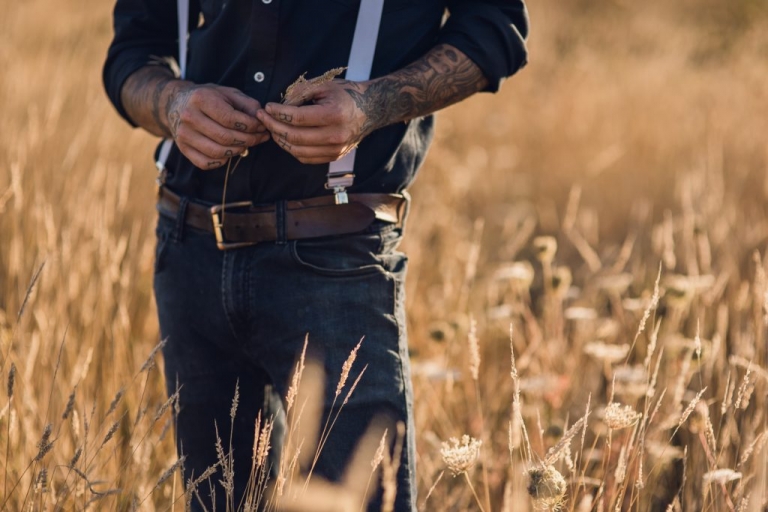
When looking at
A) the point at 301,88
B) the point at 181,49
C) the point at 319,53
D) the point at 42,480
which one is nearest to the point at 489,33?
the point at 319,53

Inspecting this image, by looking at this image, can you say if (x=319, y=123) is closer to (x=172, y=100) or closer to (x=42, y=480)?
(x=172, y=100)

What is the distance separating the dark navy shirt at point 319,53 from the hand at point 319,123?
4.8 inches

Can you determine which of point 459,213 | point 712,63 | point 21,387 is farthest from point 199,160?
point 712,63

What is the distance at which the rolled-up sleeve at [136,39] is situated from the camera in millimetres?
1975

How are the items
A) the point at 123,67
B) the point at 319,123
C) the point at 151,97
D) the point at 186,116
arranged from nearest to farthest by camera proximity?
the point at 319,123 → the point at 186,116 → the point at 151,97 → the point at 123,67

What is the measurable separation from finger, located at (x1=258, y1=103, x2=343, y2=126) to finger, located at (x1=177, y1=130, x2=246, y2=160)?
0.13 m

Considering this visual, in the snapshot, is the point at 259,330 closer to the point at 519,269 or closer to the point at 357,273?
the point at 357,273

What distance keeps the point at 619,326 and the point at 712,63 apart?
5531mm

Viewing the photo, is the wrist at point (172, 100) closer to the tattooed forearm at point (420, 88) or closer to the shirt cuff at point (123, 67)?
the shirt cuff at point (123, 67)

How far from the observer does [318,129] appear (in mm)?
1491

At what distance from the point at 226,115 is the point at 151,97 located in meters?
0.36

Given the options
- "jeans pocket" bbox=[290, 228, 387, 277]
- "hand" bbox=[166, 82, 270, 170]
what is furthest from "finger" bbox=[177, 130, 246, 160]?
"jeans pocket" bbox=[290, 228, 387, 277]

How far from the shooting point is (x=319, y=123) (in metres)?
1.48

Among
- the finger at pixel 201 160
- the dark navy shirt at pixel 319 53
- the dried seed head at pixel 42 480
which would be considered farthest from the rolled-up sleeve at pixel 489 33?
the dried seed head at pixel 42 480
